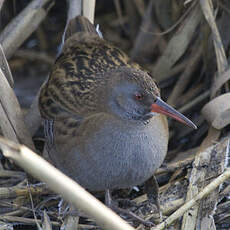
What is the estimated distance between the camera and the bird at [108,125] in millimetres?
2748

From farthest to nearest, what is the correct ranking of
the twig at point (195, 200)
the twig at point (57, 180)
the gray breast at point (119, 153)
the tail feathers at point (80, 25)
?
the tail feathers at point (80, 25) < the gray breast at point (119, 153) < the twig at point (195, 200) < the twig at point (57, 180)

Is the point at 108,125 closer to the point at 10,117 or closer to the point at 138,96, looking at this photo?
the point at 138,96

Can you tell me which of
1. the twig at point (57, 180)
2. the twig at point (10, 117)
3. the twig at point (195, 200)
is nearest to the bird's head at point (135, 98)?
the twig at point (195, 200)

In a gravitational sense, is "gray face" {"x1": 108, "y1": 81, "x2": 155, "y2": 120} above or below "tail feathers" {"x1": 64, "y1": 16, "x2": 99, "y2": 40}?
below

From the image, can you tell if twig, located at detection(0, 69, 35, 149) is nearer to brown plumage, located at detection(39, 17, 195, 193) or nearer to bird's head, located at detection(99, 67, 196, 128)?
brown plumage, located at detection(39, 17, 195, 193)

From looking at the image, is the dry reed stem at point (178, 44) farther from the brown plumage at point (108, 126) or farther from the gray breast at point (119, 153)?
the gray breast at point (119, 153)

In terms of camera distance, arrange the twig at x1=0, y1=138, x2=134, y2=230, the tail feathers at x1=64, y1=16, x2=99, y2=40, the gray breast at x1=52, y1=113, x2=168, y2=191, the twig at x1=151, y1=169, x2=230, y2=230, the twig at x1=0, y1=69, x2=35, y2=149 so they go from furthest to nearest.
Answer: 1. the tail feathers at x1=64, y1=16, x2=99, y2=40
2. the twig at x1=0, y1=69, x2=35, y2=149
3. the gray breast at x1=52, y1=113, x2=168, y2=191
4. the twig at x1=151, y1=169, x2=230, y2=230
5. the twig at x1=0, y1=138, x2=134, y2=230

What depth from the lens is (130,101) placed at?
277 cm

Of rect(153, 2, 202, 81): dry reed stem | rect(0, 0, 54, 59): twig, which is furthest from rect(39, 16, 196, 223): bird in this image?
rect(153, 2, 202, 81): dry reed stem

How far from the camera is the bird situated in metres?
2.75

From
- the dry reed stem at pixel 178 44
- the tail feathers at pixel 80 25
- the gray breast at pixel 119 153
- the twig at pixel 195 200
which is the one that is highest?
A: the tail feathers at pixel 80 25

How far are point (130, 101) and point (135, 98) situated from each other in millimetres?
41

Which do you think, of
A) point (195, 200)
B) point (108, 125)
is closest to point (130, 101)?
point (108, 125)

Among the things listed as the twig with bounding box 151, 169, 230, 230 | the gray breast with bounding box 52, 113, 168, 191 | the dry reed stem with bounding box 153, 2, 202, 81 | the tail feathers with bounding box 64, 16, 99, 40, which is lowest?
the twig with bounding box 151, 169, 230, 230
